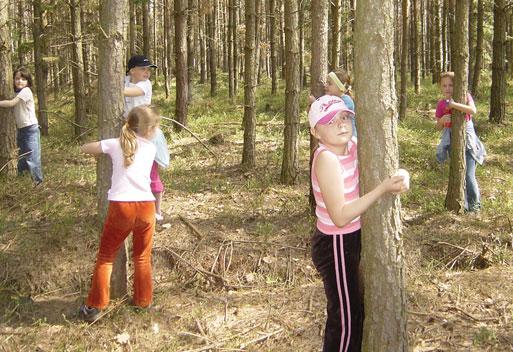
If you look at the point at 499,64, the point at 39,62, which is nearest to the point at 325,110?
the point at 499,64

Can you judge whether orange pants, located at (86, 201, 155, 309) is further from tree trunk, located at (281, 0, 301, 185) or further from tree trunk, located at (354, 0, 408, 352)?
tree trunk, located at (281, 0, 301, 185)

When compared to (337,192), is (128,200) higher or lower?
lower

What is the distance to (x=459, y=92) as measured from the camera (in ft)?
22.9

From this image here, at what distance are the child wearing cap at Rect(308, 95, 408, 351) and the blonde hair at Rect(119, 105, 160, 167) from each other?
2.06 metres

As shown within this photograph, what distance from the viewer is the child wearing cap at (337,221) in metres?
3.13

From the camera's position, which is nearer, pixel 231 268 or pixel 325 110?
pixel 325 110

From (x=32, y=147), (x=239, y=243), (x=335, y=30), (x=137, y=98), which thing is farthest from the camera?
(x=335, y=30)

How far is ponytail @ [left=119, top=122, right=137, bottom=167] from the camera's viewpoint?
4824mm

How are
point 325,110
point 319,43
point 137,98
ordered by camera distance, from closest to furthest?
1. point 325,110
2. point 137,98
3. point 319,43

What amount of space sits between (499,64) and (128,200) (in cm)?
1279

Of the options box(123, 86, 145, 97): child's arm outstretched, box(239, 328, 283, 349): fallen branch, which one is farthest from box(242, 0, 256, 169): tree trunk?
box(239, 328, 283, 349): fallen branch

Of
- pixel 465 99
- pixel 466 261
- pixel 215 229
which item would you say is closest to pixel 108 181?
pixel 215 229

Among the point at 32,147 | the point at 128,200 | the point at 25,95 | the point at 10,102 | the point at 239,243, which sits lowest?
the point at 239,243

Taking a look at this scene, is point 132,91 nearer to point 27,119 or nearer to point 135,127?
point 135,127
